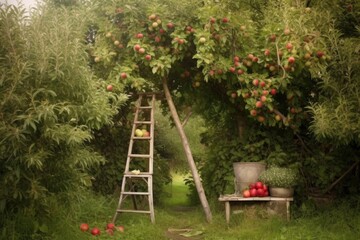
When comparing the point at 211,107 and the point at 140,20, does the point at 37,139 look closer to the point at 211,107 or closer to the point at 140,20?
the point at 140,20

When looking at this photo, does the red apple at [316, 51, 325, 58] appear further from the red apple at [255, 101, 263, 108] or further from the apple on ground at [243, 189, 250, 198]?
the apple on ground at [243, 189, 250, 198]

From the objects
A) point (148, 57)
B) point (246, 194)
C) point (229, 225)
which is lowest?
point (229, 225)

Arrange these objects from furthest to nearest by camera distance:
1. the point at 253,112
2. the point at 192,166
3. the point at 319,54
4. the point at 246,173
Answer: the point at 192,166
the point at 246,173
the point at 253,112
the point at 319,54

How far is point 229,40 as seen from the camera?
682 cm

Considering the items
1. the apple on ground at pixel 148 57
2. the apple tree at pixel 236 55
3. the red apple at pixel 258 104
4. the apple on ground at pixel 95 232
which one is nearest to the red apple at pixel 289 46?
the apple tree at pixel 236 55

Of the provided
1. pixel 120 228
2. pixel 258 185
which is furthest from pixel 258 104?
pixel 120 228

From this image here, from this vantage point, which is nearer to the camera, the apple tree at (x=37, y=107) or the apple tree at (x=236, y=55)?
the apple tree at (x=37, y=107)

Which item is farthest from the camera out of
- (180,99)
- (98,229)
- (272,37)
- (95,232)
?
(180,99)

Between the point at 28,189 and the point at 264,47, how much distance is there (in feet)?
13.2

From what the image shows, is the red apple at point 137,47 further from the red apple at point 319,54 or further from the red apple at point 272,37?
the red apple at point 319,54

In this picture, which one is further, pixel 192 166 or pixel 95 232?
pixel 192 166

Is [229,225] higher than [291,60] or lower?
lower

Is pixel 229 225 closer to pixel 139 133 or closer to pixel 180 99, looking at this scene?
pixel 139 133

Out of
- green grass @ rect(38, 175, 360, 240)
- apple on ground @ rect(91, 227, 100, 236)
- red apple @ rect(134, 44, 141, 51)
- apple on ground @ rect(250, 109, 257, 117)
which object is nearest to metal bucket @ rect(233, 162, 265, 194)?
green grass @ rect(38, 175, 360, 240)
